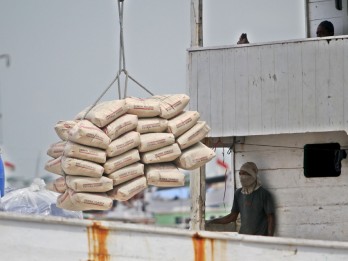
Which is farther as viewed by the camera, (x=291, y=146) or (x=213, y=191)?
(x=213, y=191)

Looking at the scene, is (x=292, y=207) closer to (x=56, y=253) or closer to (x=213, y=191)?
(x=56, y=253)

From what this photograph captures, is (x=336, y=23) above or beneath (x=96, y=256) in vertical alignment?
above

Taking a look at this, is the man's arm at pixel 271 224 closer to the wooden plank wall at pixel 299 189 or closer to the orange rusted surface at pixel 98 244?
the wooden plank wall at pixel 299 189

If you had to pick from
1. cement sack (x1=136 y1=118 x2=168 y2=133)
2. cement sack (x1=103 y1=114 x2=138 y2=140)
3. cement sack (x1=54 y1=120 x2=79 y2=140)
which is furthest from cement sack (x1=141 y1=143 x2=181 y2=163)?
cement sack (x1=54 y1=120 x2=79 y2=140)

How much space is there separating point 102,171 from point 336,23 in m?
7.43

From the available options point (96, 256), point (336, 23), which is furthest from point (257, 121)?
point (96, 256)

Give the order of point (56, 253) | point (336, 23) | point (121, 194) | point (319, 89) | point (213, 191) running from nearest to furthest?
point (56, 253)
point (121, 194)
point (319, 89)
point (336, 23)
point (213, 191)

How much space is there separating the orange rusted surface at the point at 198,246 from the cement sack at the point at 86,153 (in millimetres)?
1392

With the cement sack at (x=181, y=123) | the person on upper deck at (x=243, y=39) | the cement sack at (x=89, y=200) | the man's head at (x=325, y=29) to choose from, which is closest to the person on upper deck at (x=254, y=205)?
the person on upper deck at (x=243, y=39)

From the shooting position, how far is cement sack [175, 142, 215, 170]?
15328mm

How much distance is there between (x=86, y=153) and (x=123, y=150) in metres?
0.44

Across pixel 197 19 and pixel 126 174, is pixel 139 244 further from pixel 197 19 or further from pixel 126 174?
pixel 197 19

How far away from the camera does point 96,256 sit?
1395 centimetres

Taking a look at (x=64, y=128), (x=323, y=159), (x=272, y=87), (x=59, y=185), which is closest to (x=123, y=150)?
(x=64, y=128)
